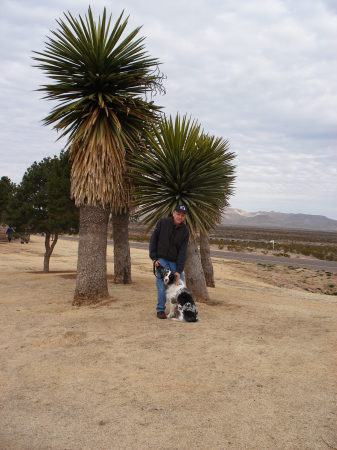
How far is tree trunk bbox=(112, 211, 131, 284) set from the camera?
1038 cm

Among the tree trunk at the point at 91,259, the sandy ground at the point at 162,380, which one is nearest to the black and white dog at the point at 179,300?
the sandy ground at the point at 162,380

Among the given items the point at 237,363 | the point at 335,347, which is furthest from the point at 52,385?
the point at 335,347

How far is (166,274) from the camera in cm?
711

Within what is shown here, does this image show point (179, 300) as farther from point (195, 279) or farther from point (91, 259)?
point (91, 259)

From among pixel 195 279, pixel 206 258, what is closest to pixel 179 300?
pixel 195 279

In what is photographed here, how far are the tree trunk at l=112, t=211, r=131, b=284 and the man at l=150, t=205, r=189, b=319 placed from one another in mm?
3064

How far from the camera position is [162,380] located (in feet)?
15.1

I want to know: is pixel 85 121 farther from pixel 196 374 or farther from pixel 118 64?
pixel 196 374

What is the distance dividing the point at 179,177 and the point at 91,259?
2535mm


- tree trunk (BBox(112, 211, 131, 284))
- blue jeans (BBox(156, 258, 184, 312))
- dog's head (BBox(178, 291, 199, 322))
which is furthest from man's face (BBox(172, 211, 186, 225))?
tree trunk (BBox(112, 211, 131, 284))

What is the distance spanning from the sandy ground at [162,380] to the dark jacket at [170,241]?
116cm

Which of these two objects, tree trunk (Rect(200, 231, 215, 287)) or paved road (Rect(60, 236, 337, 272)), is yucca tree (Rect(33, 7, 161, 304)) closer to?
tree trunk (Rect(200, 231, 215, 287))

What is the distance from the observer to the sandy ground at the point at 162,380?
3.49m

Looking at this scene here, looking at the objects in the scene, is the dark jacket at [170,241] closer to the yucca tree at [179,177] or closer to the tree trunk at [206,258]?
the yucca tree at [179,177]
